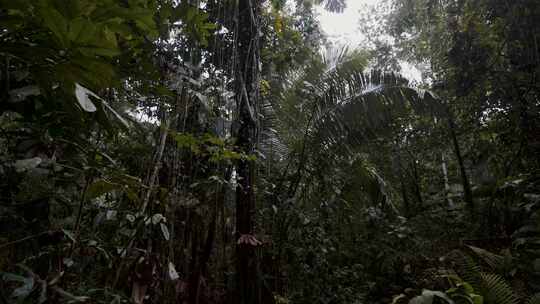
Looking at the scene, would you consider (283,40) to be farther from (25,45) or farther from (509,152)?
(25,45)

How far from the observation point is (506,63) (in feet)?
12.9

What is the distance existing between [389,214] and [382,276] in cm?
98

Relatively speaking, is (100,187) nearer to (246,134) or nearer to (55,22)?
(55,22)

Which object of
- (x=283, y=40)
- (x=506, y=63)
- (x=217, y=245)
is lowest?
(x=217, y=245)

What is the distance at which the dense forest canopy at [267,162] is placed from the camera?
121 cm

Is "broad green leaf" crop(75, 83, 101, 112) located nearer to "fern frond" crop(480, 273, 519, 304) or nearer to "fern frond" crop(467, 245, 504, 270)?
"fern frond" crop(480, 273, 519, 304)

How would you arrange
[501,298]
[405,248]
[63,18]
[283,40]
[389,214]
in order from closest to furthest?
[63,18] < [501,298] < [283,40] < [405,248] < [389,214]

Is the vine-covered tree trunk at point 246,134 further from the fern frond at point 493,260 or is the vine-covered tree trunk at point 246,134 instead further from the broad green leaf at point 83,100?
the fern frond at point 493,260

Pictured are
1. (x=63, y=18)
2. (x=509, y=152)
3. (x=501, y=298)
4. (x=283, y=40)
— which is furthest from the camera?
(x=509, y=152)

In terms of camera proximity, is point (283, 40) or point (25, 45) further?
point (283, 40)

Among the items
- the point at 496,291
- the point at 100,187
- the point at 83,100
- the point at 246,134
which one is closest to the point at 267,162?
the point at 246,134

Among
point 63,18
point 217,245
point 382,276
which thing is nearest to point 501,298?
point 382,276

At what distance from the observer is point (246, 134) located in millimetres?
3043

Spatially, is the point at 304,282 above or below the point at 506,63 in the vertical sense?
below
